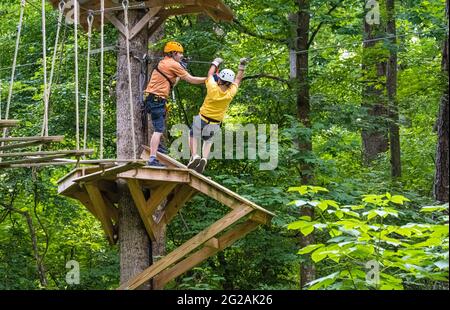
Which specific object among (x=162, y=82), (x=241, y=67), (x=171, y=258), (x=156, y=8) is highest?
(x=156, y=8)

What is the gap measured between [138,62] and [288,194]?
9.44ft

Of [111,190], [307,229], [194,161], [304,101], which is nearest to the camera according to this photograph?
[307,229]

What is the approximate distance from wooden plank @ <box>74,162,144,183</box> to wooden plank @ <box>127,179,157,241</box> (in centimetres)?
36

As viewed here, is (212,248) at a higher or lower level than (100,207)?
lower

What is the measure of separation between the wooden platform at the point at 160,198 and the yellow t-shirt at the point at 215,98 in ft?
2.12

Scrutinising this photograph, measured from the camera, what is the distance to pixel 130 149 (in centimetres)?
895

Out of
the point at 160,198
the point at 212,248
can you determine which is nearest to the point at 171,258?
the point at 212,248

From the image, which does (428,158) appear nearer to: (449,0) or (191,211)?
(191,211)

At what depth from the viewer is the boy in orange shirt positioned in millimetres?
8500

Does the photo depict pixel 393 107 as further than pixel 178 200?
Yes

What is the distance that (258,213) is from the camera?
29.1 ft

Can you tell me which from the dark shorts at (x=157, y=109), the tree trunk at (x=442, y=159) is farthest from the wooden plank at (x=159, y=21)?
the tree trunk at (x=442, y=159)

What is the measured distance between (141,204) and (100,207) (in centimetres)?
49

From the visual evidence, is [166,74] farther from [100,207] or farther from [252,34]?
[252,34]
